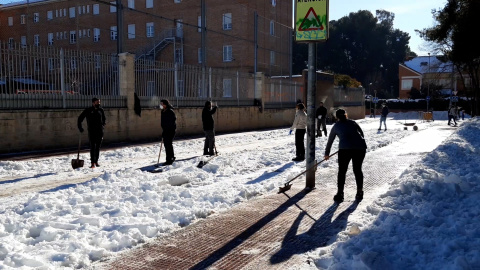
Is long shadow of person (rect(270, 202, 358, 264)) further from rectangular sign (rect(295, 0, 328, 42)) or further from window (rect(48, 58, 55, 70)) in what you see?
window (rect(48, 58, 55, 70))

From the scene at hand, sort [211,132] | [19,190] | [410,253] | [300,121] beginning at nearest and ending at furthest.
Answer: [410,253], [19,190], [300,121], [211,132]

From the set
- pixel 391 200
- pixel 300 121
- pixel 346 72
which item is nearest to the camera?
pixel 391 200

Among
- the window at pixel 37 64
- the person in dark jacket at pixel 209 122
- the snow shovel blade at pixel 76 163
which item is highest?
the window at pixel 37 64

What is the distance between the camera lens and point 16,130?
14.6 m

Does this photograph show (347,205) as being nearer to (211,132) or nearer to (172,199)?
(172,199)

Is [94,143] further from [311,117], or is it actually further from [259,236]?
[259,236]

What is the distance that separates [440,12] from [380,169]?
18.9m

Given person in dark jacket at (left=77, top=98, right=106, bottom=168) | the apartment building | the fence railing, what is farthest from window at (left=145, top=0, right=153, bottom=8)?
person in dark jacket at (left=77, top=98, right=106, bottom=168)

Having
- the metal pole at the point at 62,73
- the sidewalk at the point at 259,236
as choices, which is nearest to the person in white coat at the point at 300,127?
the sidewalk at the point at 259,236

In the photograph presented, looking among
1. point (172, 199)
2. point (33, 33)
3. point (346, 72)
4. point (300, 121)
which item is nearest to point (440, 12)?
point (300, 121)

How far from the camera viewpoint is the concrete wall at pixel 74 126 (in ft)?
47.6

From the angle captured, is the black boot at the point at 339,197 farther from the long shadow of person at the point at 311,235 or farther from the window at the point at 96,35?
the window at the point at 96,35

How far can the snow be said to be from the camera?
4.62 meters

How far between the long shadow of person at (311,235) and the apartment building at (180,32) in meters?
32.5
